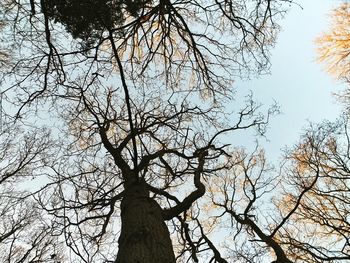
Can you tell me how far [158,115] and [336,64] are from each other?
5100 millimetres

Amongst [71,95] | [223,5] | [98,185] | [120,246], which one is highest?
[223,5]

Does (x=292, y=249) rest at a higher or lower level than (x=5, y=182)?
lower

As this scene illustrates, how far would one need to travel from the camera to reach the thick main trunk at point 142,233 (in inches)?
137

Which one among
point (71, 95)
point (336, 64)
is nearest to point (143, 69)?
point (71, 95)

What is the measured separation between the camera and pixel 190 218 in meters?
7.40

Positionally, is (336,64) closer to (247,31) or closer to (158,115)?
(247,31)

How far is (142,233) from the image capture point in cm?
385

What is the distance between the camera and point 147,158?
18.6 ft

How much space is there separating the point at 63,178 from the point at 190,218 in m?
2.61

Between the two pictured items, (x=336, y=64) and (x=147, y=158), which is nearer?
(x=147, y=158)

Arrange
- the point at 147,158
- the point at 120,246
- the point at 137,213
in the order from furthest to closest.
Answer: the point at 147,158 → the point at 137,213 → the point at 120,246

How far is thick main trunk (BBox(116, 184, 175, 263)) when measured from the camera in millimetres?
3490

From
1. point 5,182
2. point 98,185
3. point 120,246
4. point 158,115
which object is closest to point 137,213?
point 120,246

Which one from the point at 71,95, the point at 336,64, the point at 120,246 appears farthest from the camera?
the point at 336,64
